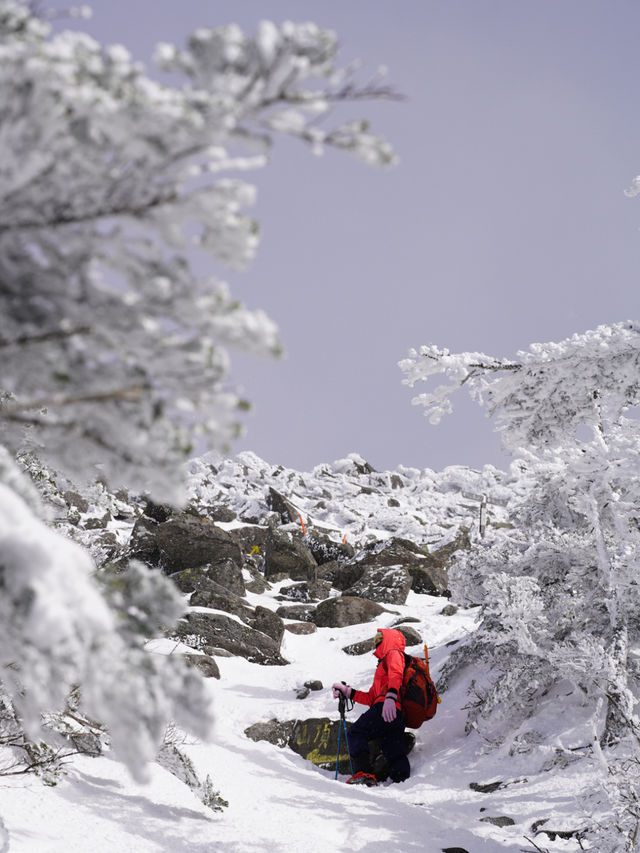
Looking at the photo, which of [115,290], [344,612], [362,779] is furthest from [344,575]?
[115,290]

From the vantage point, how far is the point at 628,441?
6047mm

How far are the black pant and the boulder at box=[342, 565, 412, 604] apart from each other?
27.9ft

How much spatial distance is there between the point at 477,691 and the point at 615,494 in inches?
161

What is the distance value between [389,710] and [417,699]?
0.70 meters

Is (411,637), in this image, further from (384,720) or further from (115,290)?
(115,290)

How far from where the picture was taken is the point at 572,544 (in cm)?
738

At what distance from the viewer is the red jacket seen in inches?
321

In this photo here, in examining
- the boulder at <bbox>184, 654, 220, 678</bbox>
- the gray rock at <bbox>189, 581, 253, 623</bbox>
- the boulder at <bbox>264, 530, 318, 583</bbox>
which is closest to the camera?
the boulder at <bbox>184, 654, 220, 678</bbox>

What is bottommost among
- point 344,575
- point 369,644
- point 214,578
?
point 369,644

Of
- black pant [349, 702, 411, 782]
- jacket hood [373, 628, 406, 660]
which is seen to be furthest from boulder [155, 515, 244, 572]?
black pant [349, 702, 411, 782]

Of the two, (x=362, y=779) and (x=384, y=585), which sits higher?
(x=384, y=585)

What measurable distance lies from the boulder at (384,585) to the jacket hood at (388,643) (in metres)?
8.01

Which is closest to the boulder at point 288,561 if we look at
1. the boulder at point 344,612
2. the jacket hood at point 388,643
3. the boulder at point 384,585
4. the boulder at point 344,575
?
the boulder at point 344,575

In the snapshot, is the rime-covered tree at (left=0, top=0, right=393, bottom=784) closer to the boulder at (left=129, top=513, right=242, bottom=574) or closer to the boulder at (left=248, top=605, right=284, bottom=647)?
the boulder at (left=248, top=605, right=284, bottom=647)
